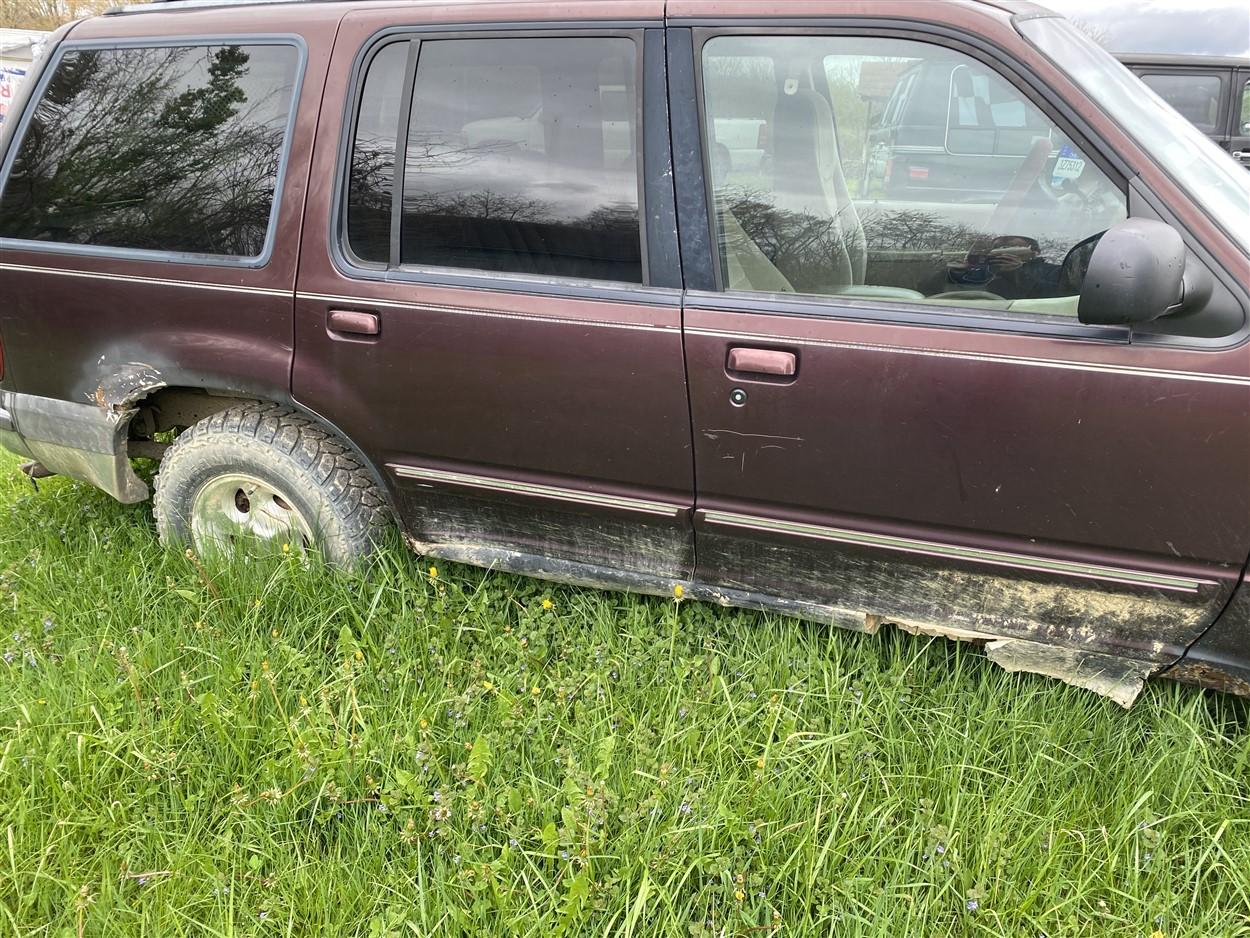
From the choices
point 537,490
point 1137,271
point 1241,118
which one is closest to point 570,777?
point 537,490

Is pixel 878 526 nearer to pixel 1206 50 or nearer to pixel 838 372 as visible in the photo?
pixel 838 372

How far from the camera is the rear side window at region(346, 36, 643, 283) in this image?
94.3 inches

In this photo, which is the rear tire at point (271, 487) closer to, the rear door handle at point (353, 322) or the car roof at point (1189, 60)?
the rear door handle at point (353, 322)

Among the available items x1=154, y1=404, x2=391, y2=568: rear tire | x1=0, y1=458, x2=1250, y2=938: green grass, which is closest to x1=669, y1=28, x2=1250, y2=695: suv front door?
x1=0, y1=458, x2=1250, y2=938: green grass

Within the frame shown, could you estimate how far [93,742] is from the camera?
7.86 ft

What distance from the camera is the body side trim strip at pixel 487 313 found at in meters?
2.36

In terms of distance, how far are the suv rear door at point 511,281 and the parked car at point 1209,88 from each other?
697cm

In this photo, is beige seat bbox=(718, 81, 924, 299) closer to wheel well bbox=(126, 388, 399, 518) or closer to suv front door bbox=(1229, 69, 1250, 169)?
wheel well bbox=(126, 388, 399, 518)

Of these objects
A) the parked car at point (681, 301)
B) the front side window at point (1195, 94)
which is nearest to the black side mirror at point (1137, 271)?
the parked car at point (681, 301)

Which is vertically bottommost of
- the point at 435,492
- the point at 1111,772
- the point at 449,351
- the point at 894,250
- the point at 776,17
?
the point at 1111,772

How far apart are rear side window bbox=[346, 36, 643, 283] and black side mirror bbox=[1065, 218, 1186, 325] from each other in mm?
1088

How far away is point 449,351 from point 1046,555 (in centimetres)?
166

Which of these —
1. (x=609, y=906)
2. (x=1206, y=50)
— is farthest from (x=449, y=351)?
(x=1206, y=50)

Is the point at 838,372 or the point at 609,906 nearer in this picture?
the point at 609,906
